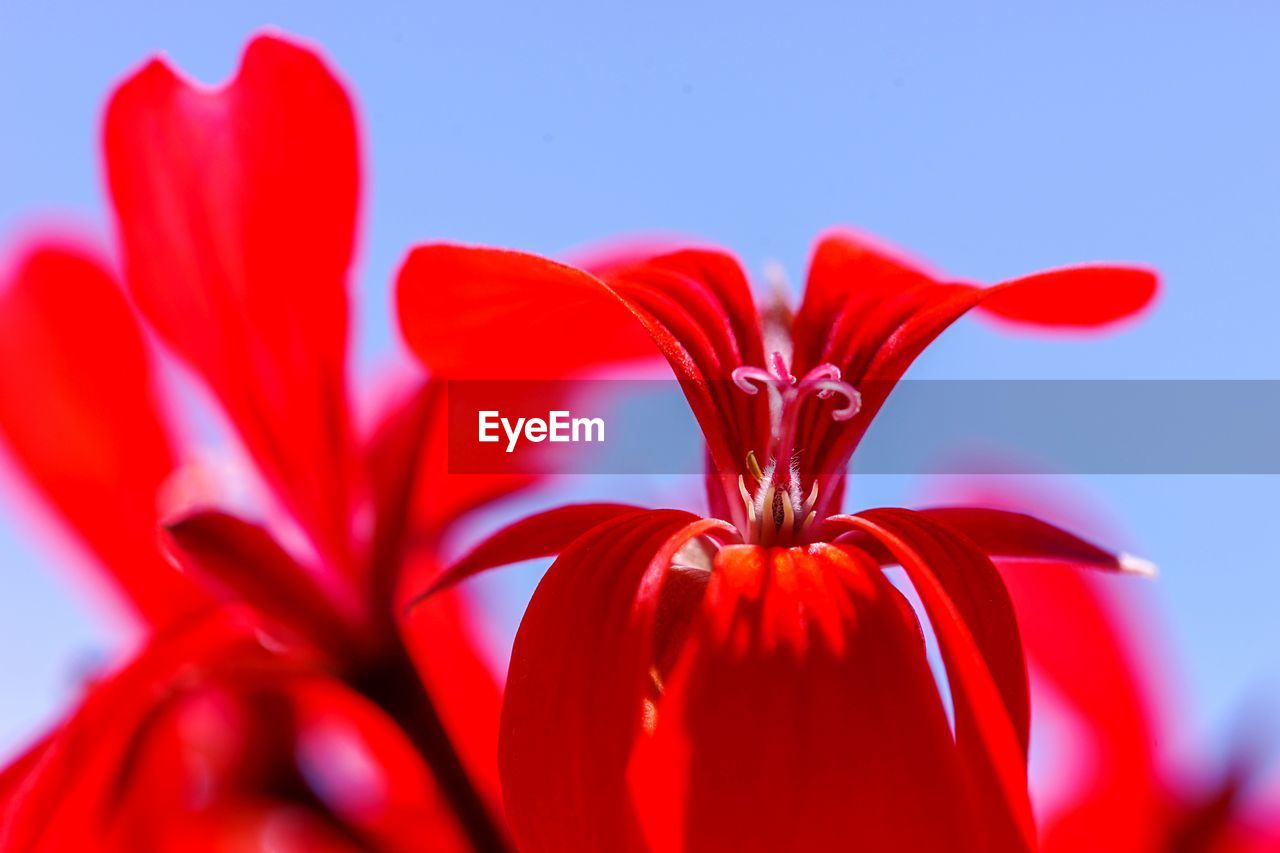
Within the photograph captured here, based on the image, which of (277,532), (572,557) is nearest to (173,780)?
(277,532)

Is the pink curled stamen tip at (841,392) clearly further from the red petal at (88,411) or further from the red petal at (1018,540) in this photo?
the red petal at (88,411)

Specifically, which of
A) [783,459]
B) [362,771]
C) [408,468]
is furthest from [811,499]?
[362,771]

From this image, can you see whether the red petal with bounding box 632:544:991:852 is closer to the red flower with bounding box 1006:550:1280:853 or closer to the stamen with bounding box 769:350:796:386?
the stamen with bounding box 769:350:796:386

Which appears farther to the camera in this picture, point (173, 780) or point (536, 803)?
point (173, 780)

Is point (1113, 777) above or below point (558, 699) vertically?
below

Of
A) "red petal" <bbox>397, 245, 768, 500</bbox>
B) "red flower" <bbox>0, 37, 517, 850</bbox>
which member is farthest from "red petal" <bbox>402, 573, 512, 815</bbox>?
"red petal" <bbox>397, 245, 768, 500</bbox>

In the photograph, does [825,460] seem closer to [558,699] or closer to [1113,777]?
[558,699]
